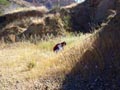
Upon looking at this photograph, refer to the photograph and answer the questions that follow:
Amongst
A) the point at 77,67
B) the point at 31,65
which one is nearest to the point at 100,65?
the point at 77,67

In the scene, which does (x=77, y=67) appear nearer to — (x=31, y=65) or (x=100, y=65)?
(x=100, y=65)

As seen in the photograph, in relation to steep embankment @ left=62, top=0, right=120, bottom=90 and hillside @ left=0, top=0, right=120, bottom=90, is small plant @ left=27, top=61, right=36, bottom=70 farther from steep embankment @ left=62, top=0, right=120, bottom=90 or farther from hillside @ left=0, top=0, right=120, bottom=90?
steep embankment @ left=62, top=0, right=120, bottom=90

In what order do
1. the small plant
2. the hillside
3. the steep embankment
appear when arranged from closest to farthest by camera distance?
the steep embankment < the hillside < the small plant

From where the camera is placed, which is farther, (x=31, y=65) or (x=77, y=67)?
(x=31, y=65)

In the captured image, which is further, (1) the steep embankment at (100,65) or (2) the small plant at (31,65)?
(2) the small plant at (31,65)

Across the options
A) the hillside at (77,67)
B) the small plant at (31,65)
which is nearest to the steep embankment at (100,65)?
the hillside at (77,67)

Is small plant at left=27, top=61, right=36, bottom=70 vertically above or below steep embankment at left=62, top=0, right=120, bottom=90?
below

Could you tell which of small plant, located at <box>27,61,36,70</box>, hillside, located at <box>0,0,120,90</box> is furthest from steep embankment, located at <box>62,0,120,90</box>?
small plant, located at <box>27,61,36,70</box>

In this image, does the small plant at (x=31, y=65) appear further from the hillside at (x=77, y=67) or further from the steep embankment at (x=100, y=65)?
the steep embankment at (x=100, y=65)

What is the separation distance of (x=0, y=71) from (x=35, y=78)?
1887 mm

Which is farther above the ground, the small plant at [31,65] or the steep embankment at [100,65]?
the steep embankment at [100,65]

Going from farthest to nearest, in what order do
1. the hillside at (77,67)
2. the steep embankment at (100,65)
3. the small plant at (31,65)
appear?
the small plant at (31,65) → the hillside at (77,67) → the steep embankment at (100,65)

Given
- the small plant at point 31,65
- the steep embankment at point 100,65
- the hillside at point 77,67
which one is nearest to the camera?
the steep embankment at point 100,65

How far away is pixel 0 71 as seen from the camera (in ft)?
38.6
